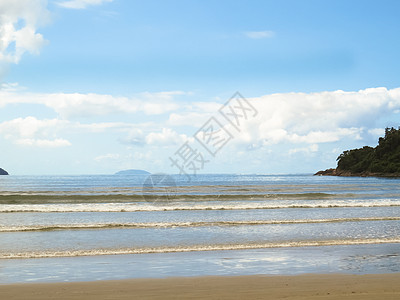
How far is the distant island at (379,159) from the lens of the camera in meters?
131

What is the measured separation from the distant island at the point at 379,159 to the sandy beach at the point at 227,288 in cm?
12621

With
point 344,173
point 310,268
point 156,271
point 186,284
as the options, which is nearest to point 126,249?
point 156,271

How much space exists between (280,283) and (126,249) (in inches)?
265

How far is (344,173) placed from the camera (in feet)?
531

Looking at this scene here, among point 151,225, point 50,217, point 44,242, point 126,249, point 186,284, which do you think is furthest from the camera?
point 50,217

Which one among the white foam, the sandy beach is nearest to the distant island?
the white foam

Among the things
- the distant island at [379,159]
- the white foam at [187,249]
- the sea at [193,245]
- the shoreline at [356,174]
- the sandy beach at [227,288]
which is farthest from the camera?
the distant island at [379,159]

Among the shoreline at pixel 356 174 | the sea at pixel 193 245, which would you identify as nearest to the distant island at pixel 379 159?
the shoreline at pixel 356 174

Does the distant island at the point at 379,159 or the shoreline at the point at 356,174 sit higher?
the distant island at the point at 379,159

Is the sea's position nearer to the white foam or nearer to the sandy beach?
the white foam

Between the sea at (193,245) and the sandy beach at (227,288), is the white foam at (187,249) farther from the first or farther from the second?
the sandy beach at (227,288)

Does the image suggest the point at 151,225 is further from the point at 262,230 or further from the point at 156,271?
the point at 156,271

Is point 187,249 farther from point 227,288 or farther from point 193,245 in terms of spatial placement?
point 227,288

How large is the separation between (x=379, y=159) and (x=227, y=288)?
14653cm
